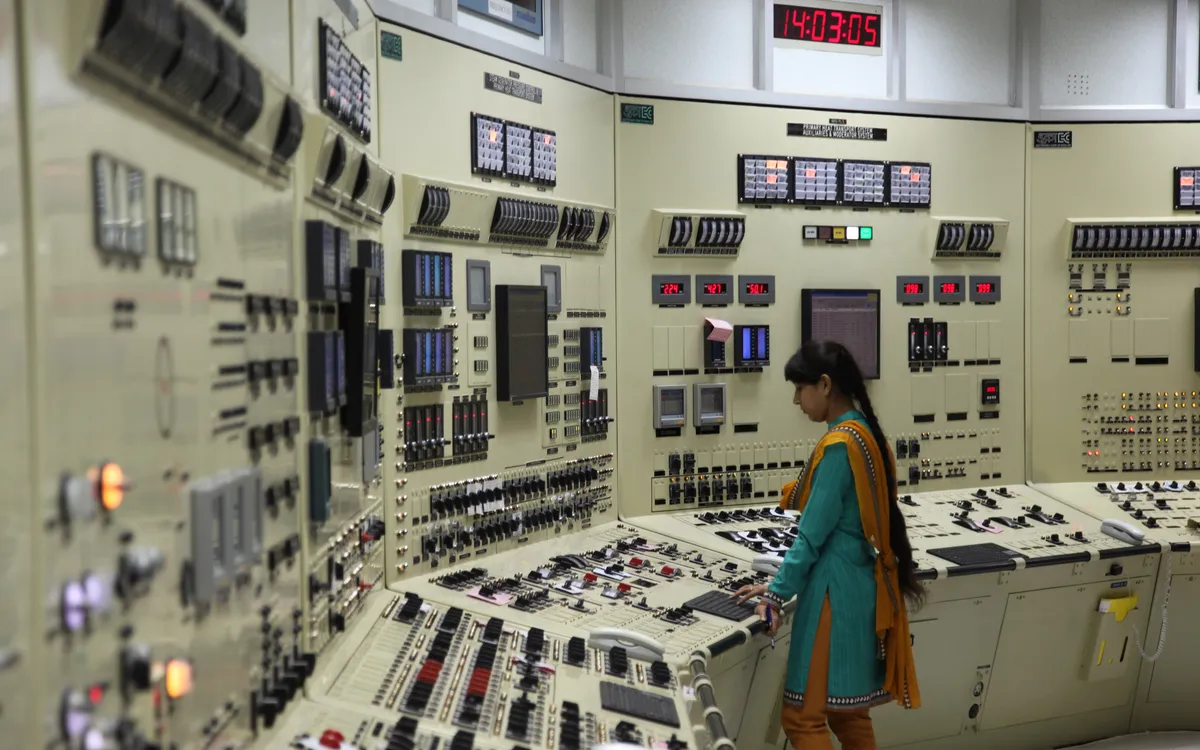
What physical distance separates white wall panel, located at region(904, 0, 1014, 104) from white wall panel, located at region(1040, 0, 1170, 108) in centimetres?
22

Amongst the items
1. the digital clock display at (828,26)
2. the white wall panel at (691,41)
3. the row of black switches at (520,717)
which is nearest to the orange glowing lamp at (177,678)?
the row of black switches at (520,717)

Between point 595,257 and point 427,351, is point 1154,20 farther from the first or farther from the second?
point 427,351

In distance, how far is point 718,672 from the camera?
3146 mm

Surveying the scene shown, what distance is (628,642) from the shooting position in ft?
9.11

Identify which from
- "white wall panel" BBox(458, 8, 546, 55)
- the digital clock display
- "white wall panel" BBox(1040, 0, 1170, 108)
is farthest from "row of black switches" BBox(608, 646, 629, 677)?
"white wall panel" BBox(1040, 0, 1170, 108)

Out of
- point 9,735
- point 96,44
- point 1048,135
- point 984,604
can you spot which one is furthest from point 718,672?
point 1048,135

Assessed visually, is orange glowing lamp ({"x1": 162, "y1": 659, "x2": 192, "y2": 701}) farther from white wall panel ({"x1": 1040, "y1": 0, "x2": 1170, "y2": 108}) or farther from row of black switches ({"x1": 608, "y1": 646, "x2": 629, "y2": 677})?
white wall panel ({"x1": 1040, "y1": 0, "x2": 1170, "y2": 108})

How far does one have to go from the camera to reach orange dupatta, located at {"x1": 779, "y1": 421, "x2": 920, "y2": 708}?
299cm

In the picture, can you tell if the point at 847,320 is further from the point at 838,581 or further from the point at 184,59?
the point at 184,59

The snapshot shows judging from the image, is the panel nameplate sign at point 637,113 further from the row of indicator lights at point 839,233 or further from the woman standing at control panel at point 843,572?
the woman standing at control panel at point 843,572

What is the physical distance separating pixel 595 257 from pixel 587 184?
0.30 metres

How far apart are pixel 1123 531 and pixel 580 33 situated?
3.15 m

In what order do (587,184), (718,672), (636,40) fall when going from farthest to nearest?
(636,40)
(587,184)
(718,672)

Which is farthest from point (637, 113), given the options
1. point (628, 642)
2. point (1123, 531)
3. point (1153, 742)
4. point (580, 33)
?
point (1153, 742)
